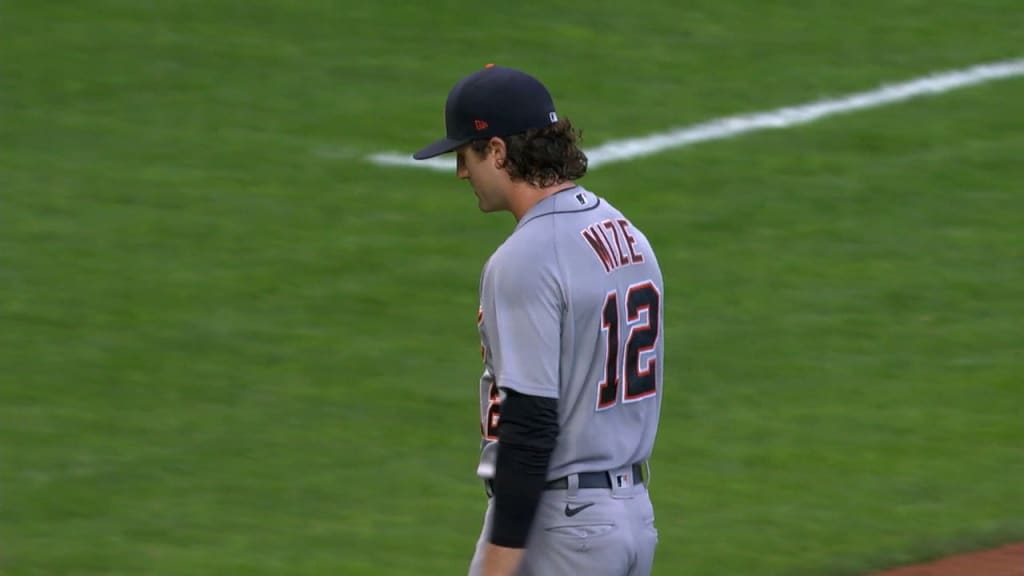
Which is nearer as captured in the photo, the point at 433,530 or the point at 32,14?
the point at 433,530

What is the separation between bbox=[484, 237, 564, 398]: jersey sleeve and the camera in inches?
149

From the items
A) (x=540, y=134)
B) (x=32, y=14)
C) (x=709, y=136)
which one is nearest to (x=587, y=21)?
(x=709, y=136)

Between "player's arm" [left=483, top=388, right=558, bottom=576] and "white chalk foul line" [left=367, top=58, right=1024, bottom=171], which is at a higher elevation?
"player's arm" [left=483, top=388, right=558, bottom=576]

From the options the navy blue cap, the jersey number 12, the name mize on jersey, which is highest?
the navy blue cap

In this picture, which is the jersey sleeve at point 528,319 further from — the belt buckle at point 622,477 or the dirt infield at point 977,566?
the dirt infield at point 977,566

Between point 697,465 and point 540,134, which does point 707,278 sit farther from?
point 540,134

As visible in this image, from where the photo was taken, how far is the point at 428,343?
9.26 metres

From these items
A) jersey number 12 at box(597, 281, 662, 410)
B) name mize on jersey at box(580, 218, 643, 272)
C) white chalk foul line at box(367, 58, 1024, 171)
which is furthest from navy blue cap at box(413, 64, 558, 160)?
white chalk foul line at box(367, 58, 1024, 171)

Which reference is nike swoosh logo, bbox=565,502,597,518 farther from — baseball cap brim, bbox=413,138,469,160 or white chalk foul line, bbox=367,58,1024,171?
white chalk foul line, bbox=367,58,1024,171

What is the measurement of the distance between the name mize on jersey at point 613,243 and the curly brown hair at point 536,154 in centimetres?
15

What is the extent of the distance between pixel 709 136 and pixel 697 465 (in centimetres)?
485

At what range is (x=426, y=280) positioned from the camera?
10.1m

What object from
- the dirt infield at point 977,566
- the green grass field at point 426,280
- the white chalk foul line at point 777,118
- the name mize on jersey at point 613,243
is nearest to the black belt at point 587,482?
the name mize on jersey at point 613,243

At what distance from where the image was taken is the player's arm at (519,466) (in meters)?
3.81
